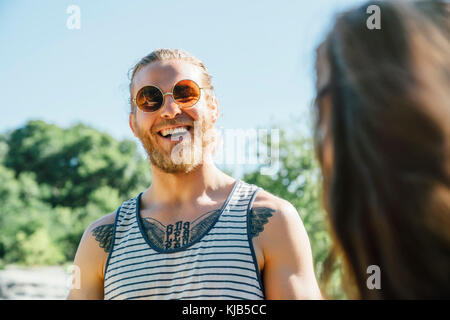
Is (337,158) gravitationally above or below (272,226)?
above

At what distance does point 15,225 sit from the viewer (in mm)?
32500

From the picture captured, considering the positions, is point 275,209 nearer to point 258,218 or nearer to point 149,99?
point 258,218

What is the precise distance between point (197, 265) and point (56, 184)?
1559 inches

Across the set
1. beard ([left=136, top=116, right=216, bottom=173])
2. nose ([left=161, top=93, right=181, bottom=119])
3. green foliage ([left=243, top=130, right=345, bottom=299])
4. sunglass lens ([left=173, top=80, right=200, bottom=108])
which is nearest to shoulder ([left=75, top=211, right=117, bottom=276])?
beard ([left=136, top=116, right=216, bottom=173])

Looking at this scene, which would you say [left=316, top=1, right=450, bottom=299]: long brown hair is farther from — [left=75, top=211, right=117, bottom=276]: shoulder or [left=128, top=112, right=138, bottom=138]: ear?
[left=128, top=112, right=138, bottom=138]: ear

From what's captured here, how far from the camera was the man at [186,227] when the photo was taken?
2.18m

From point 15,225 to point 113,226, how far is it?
1331 inches

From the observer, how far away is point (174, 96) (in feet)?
8.88

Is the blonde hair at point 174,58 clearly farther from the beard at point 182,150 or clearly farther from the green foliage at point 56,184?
the green foliage at point 56,184

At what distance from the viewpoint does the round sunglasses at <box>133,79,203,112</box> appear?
2717mm

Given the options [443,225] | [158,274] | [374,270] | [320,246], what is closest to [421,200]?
[443,225]

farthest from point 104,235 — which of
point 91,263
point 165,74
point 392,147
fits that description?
point 392,147

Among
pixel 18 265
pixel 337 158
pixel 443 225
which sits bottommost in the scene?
pixel 18 265
